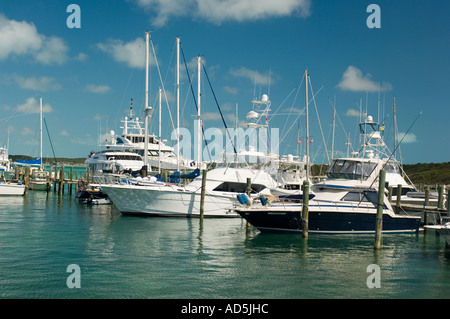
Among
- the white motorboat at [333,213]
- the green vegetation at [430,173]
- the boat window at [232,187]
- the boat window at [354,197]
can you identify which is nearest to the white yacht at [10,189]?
the boat window at [232,187]

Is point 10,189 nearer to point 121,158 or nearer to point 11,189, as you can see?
point 11,189

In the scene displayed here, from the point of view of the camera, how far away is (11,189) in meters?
38.9

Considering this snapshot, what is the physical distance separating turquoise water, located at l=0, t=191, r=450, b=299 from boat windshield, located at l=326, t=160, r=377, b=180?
3799 millimetres

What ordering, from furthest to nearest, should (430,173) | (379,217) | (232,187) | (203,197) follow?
1. (430,173)
2. (232,187)
3. (203,197)
4. (379,217)

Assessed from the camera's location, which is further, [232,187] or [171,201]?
[232,187]

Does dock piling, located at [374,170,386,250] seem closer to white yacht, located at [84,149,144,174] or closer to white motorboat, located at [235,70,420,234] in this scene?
white motorboat, located at [235,70,420,234]

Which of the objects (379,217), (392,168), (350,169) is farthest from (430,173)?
(379,217)

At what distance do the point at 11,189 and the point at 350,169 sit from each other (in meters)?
30.5

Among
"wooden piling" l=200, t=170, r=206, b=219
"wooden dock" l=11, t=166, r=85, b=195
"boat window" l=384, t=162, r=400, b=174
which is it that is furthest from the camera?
"wooden dock" l=11, t=166, r=85, b=195

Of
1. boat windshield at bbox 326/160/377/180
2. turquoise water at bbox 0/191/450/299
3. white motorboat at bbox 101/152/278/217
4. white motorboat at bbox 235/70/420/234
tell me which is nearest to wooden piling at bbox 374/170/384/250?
turquoise water at bbox 0/191/450/299

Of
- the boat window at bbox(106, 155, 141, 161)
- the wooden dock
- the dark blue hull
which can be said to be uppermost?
the boat window at bbox(106, 155, 141, 161)

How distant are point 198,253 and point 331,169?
10781 millimetres

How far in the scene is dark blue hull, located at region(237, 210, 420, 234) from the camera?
20.3 m
